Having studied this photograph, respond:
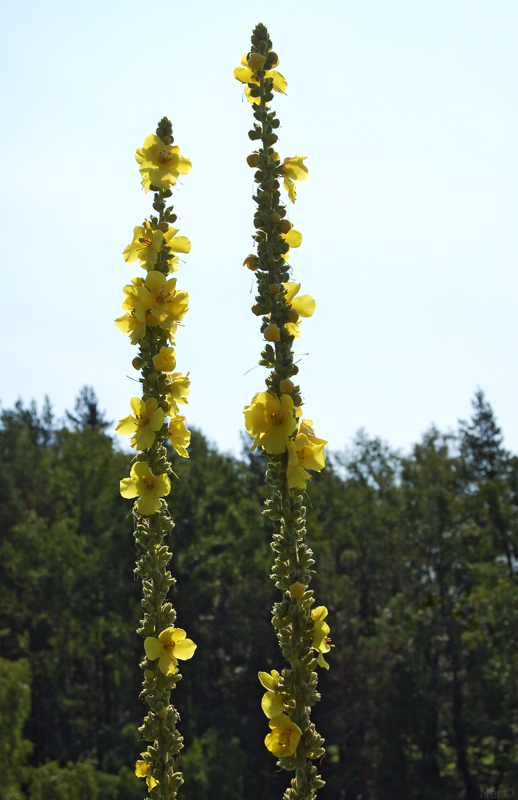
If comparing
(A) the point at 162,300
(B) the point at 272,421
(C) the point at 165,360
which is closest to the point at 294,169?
(A) the point at 162,300

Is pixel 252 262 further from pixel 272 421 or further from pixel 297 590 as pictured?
pixel 297 590

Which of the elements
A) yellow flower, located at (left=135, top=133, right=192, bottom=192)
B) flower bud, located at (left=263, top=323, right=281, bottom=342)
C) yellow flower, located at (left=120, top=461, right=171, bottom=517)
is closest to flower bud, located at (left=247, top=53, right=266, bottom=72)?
yellow flower, located at (left=135, top=133, right=192, bottom=192)

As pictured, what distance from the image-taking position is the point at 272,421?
8.16ft

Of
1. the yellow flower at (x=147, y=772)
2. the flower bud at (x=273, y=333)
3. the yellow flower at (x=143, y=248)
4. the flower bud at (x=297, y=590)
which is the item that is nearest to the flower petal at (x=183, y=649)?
the yellow flower at (x=147, y=772)

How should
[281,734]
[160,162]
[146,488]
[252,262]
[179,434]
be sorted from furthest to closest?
[160,162], [179,434], [146,488], [252,262], [281,734]

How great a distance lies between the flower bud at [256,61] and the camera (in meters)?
3.04

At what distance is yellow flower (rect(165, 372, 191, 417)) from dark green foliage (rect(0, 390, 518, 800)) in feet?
44.9

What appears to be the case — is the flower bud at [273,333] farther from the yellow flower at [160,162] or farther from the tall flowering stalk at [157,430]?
the yellow flower at [160,162]

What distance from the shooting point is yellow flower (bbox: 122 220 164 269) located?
10.6 ft

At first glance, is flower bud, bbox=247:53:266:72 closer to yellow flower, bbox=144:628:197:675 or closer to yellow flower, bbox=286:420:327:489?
yellow flower, bbox=286:420:327:489

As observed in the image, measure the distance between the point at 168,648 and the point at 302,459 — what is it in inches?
38.1

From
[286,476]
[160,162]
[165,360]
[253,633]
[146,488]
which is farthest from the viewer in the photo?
[253,633]

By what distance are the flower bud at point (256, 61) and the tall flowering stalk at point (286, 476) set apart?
45cm

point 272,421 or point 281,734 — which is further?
point 272,421
